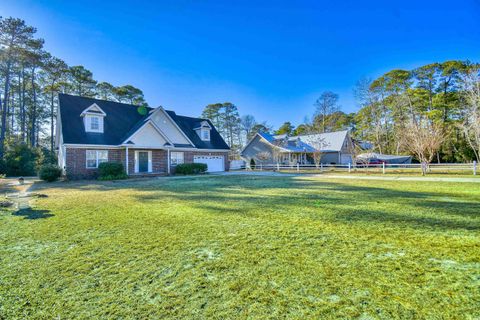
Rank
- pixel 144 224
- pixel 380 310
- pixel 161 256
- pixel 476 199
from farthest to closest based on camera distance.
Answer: pixel 476 199 → pixel 144 224 → pixel 161 256 → pixel 380 310

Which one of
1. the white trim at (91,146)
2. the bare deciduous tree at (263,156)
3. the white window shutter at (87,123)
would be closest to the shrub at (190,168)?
the white trim at (91,146)

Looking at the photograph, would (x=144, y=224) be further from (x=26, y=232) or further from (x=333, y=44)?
(x=333, y=44)

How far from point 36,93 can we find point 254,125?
35868 mm

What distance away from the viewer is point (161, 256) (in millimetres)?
3268

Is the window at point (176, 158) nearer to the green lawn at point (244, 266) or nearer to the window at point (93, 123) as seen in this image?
the window at point (93, 123)

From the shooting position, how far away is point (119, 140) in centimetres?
1859

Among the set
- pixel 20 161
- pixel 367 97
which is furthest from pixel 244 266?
pixel 367 97

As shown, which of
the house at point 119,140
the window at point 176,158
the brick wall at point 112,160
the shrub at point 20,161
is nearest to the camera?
the brick wall at point 112,160

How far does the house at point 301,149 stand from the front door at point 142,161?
17033mm

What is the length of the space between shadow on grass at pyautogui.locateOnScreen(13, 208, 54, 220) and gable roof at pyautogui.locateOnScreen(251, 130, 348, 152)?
1111 inches

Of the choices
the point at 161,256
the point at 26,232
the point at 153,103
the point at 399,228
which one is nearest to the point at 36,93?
the point at 153,103

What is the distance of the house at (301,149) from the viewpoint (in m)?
32.2

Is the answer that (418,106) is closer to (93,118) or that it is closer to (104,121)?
(104,121)

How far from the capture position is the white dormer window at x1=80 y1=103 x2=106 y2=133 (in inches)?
695
